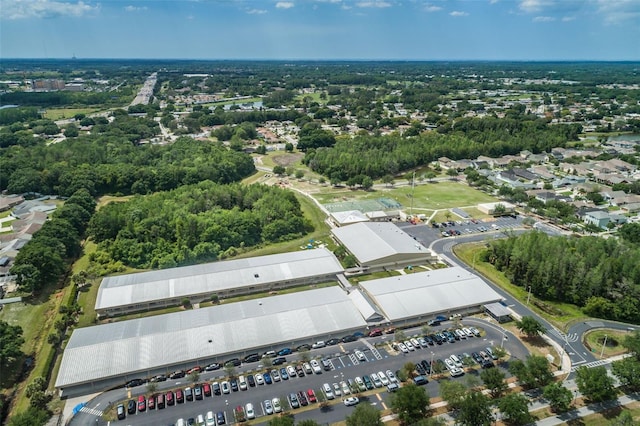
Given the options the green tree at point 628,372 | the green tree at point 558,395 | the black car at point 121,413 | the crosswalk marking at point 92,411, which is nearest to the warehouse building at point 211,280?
the crosswalk marking at point 92,411

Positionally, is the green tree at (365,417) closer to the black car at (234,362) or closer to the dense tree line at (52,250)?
the black car at (234,362)

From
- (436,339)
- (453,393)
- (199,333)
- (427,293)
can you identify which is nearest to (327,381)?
(453,393)

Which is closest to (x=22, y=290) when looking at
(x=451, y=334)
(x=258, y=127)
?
(x=451, y=334)

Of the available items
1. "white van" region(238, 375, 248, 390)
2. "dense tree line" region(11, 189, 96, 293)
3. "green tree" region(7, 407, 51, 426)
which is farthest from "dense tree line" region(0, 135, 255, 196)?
"green tree" region(7, 407, 51, 426)

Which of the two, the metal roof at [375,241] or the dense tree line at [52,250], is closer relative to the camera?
the dense tree line at [52,250]

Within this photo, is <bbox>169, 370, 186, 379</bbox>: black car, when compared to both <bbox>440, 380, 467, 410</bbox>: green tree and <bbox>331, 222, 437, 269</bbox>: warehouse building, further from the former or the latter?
<bbox>331, 222, 437, 269</bbox>: warehouse building
